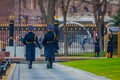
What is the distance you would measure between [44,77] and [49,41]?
4923 millimetres

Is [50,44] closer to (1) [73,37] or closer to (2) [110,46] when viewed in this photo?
(2) [110,46]

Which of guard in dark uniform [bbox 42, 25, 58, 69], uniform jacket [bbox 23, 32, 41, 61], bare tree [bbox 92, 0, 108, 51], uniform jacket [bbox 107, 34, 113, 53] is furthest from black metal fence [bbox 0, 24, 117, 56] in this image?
guard in dark uniform [bbox 42, 25, 58, 69]

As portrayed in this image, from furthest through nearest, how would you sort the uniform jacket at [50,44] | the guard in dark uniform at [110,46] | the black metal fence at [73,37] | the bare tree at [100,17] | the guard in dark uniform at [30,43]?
the black metal fence at [73,37] → the bare tree at [100,17] → the guard in dark uniform at [110,46] → the guard in dark uniform at [30,43] → the uniform jacket at [50,44]

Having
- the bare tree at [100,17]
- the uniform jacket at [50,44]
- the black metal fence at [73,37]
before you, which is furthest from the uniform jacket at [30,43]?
the bare tree at [100,17]

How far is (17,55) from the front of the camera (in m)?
36.0

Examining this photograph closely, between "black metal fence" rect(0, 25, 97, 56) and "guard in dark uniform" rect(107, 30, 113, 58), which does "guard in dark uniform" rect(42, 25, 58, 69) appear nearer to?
"guard in dark uniform" rect(107, 30, 113, 58)

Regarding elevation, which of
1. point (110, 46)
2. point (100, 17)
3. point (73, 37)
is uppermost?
point (100, 17)

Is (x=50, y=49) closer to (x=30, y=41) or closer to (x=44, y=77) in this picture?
(x=30, y=41)

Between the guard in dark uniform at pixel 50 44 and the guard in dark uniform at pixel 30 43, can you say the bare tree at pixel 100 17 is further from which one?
the guard in dark uniform at pixel 50 44

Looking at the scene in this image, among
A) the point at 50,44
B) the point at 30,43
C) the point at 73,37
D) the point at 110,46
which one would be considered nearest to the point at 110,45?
the point at 110,46

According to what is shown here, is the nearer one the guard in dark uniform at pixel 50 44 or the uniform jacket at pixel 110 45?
the guard in dark uniform at pixel 50 44

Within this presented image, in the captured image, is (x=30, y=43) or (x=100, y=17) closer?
(x=30, y=43)

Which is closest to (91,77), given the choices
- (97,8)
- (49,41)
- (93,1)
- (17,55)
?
(49,41)

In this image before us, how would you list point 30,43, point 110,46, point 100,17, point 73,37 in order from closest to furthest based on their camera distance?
point 30,43 < point 110,46 < point 100,17 < point 73,37
